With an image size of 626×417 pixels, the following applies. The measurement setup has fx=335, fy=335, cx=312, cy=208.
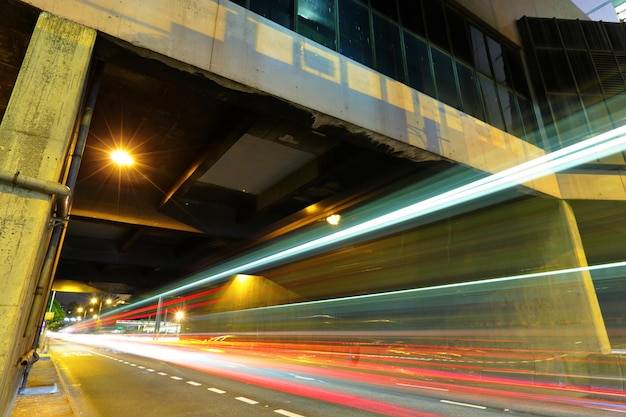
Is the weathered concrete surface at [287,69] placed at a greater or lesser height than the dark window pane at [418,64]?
lesser

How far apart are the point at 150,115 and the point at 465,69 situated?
10.9 m

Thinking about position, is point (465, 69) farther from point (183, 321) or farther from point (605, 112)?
point (183, 321)

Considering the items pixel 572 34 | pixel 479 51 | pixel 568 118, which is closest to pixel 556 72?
pixel 568 118

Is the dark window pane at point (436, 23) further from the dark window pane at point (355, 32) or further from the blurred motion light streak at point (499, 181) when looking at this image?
the blurred motion light streak at point (499, 181)

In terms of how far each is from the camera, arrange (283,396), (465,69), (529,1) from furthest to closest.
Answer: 1. (529,1)
2. (465,69)
3. (283,396)

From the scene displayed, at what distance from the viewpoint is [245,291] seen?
2100 centimetres

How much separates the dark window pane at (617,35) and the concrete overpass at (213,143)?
15.1 ft

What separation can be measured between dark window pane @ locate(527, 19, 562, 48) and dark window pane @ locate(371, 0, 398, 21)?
319 inches

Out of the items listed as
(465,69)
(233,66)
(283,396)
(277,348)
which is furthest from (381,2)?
(277,348)

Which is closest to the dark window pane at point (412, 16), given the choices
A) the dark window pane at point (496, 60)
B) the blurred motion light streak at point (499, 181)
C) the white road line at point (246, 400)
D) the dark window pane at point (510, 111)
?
the dark window pane at point (496, 60)

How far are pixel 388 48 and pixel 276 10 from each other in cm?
388

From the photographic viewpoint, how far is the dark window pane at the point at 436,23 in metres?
11.9

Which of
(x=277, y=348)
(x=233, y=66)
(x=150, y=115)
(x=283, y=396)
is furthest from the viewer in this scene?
(x=277, y=348)

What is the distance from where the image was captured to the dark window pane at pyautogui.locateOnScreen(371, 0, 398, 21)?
1062cm
